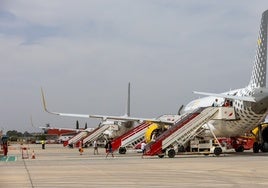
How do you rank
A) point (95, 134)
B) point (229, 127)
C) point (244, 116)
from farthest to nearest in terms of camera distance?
point (95, 134)
point (229, 127)
point (244, 116)

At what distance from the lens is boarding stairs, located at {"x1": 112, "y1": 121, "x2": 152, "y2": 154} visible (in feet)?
136

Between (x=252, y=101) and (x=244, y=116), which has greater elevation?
(x=252, y=101)

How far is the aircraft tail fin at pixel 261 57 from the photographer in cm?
3262

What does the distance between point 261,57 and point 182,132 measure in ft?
23.6

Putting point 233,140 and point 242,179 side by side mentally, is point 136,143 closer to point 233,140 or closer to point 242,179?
point 233,140

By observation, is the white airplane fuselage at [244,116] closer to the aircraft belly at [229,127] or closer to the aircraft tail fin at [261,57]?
the aircraft belly at [229,127]

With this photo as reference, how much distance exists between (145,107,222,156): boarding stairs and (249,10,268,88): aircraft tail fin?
127 inches

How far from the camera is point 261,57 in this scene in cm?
3294

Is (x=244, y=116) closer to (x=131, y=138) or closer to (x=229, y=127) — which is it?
(x=229, y=127)

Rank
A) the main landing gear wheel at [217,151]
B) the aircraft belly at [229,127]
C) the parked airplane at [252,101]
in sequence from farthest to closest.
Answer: the aircraft belly at [229,127] → the main landing gear wheel at [217,151] → the parked airplane at [252,101]

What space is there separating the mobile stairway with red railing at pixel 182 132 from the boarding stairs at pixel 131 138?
894cm

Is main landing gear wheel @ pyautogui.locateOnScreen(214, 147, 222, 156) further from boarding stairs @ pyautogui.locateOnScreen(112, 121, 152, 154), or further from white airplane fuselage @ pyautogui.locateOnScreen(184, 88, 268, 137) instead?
boarding stairs @ pyautogui.locateOnScreen(112, 121, 152, 154)

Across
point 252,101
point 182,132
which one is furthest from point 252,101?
point 182,132

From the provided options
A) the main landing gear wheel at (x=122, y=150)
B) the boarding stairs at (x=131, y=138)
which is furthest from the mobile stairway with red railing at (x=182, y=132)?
the main landing gear wheel at (x=122, y=150)
